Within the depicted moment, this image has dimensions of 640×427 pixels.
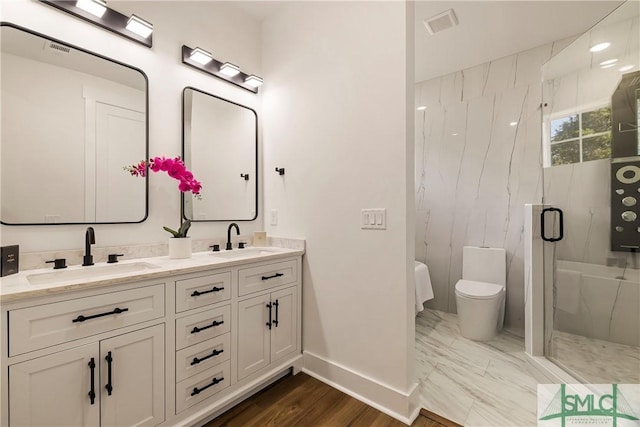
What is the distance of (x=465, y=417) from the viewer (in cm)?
157

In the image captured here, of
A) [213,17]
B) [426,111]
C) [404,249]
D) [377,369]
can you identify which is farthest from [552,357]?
[213,17]

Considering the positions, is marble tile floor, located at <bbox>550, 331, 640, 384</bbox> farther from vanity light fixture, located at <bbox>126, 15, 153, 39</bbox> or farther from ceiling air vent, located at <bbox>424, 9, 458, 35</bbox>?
vanity light fixture, located at <bbox>126, 15, 153, 39</bbox>

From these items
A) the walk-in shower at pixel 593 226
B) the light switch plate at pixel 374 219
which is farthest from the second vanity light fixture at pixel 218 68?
the walk-in shower at pixel 593 226

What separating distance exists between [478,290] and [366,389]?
1510mm

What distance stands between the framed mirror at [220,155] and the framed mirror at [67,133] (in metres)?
0.31

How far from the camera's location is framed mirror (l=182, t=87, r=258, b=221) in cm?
200

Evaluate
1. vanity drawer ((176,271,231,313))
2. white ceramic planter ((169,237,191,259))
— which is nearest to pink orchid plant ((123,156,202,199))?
white ceramic planter ((169,237,191,259))

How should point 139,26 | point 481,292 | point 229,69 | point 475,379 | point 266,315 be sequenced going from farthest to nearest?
point 481,292 < point 229,69 < point 475,379 < point 266,315 < point 139,26

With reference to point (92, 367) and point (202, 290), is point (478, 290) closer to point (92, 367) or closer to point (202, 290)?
point (202, 290)

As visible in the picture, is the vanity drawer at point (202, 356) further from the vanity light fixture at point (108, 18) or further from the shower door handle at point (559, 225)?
the shower door handle at point (559, 225)

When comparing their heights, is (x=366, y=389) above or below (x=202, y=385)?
below

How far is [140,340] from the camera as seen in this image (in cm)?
126

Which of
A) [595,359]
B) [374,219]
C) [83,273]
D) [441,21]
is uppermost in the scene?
[441,21]

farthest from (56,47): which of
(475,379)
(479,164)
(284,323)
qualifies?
(479,164)
